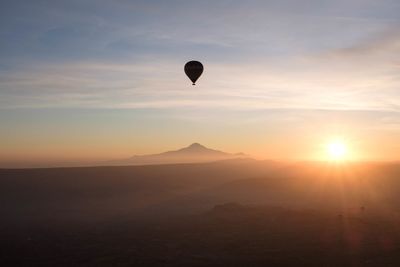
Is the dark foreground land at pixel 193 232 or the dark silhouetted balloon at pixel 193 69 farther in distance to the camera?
the dark silhouetted balloon at pixel 193 69

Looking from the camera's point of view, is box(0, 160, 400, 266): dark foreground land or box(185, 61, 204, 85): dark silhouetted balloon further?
box(185, 61, 204, 85): dark silhouetted balloon

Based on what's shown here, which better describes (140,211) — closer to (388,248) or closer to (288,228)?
(288,228)

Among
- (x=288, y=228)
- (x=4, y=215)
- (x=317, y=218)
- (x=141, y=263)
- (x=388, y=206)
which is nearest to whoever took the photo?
(x=141, y=263)

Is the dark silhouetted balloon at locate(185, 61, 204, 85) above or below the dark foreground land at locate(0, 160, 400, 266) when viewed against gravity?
above

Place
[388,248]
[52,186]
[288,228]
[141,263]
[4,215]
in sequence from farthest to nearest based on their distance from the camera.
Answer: [52,186], [4,215], [288,228], [388,248], [141,263]

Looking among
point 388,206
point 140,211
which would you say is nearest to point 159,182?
point 140,211

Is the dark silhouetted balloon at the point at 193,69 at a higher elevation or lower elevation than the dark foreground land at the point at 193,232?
higher

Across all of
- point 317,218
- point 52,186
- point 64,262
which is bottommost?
point 64,262

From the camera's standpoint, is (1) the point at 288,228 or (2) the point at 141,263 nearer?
(2) the point at 141,263
